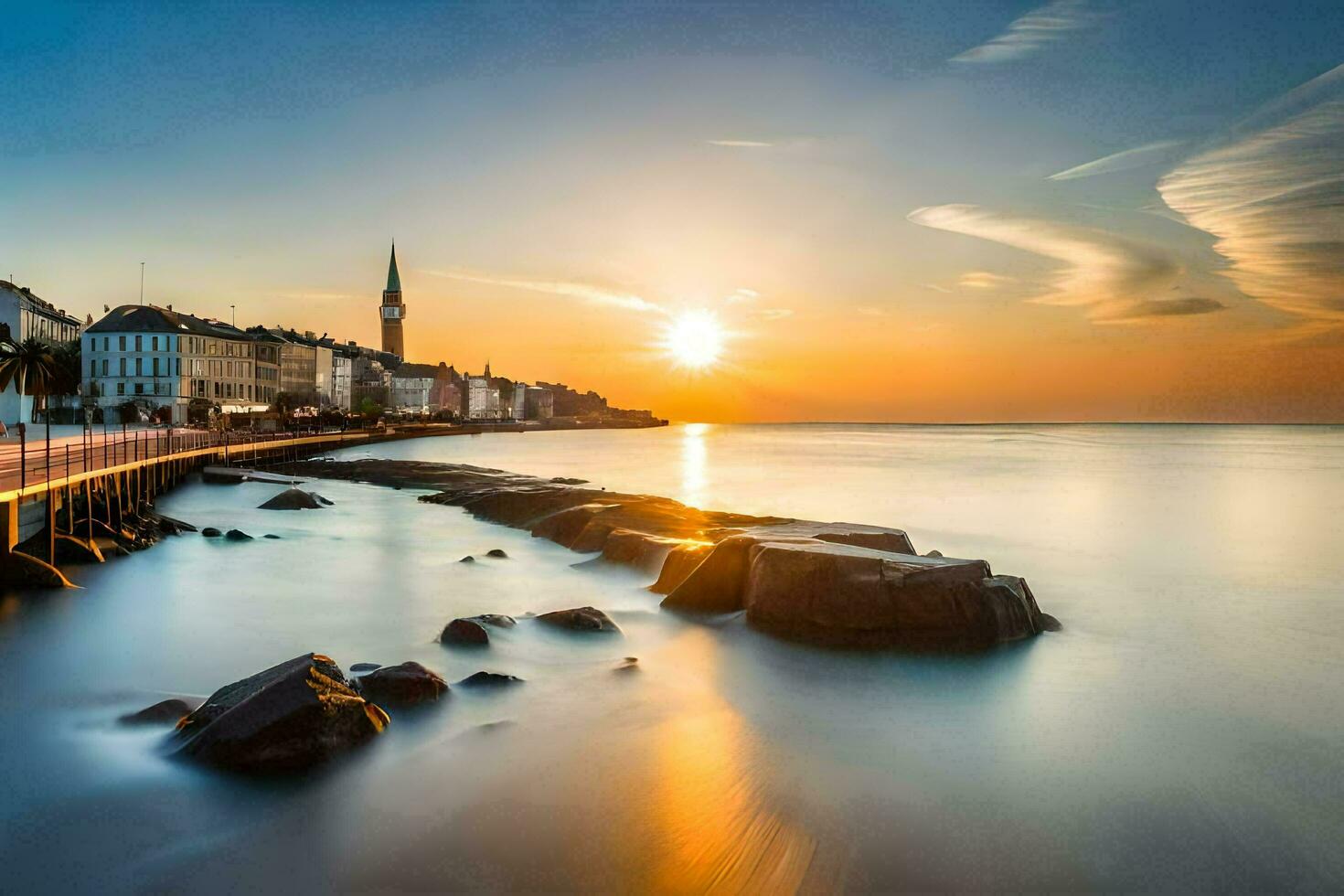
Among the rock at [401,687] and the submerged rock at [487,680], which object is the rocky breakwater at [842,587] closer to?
the submerged rock at [487,680]

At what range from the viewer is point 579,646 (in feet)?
51.5

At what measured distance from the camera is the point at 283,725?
9.94 metres

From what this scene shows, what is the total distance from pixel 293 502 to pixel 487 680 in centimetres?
3061

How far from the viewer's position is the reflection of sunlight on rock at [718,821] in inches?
323

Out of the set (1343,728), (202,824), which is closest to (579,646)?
(202,824)

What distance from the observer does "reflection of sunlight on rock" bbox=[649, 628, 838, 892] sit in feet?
26.9

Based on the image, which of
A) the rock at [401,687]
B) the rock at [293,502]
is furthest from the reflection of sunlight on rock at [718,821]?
the rock at [293,502]

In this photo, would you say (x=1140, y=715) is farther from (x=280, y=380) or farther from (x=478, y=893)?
(x=280, y=380)

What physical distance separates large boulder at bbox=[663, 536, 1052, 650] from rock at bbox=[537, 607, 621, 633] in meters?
2.74

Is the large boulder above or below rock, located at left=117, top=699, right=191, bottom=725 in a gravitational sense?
above

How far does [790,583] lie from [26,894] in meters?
11.6

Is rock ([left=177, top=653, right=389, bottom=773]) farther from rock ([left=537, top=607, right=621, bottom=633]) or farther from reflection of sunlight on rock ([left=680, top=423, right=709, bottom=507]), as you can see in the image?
reflection of sunlight on rock ([left=680, top=423, right=709, bottom=507])

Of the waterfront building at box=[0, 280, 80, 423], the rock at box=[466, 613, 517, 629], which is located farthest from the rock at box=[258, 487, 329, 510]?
the waterfront building at box=[0, 280, 80, 423]

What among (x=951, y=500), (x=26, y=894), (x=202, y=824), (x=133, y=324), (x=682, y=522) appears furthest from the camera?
(x=133, y=324)
